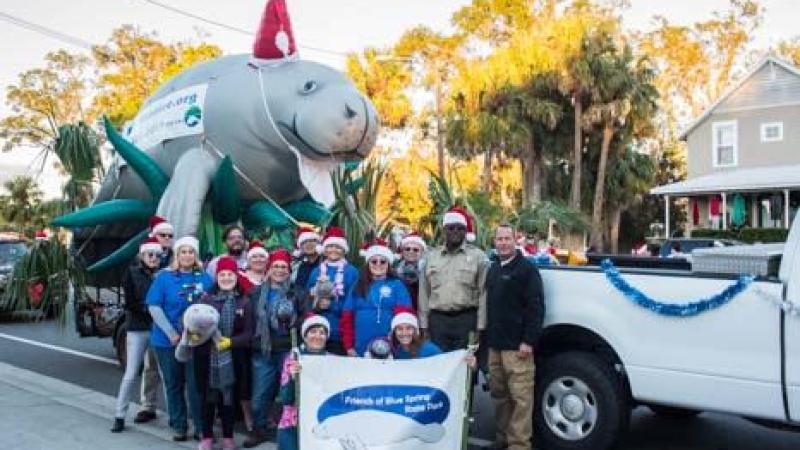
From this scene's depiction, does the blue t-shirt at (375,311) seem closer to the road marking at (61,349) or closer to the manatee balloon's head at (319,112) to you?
the manatee balloon's head at (319,112)

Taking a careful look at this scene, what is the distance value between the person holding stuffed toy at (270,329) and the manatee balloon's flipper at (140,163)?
441cm

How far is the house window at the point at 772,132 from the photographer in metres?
29.0

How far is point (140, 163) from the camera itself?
10.6 m

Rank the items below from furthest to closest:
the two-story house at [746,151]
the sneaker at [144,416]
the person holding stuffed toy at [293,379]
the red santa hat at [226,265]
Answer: the two-story house at [746,151] < the sneaker at [144,416] < the red santa hat at [226,265] < the person holding stuffed toy at [293,379]

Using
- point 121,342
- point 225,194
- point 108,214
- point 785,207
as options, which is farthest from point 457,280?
point 785,207

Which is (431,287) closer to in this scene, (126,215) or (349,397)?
Answer: (349,397)

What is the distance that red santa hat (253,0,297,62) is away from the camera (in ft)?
34.0

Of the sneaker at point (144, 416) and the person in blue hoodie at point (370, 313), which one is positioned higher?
the person in blue hoodie at point (370, 313)

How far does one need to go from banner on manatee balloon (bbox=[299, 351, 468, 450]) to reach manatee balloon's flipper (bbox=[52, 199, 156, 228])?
648cm

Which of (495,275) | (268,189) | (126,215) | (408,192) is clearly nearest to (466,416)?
(495,275)

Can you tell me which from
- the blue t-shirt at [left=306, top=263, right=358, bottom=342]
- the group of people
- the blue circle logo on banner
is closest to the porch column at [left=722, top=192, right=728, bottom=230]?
the group of people

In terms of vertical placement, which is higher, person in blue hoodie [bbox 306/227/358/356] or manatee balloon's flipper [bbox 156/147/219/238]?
manatee balloon's flipper [bbox 156/147/219/238]

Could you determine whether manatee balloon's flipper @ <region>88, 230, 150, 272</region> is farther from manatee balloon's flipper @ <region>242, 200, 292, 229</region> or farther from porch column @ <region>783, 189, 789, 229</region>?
porch column @ <region>783, 189, 789, 229</region>

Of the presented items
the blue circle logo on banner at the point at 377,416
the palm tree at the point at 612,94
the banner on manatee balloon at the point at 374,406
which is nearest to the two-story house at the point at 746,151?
the palm tree at the point at 612,94
